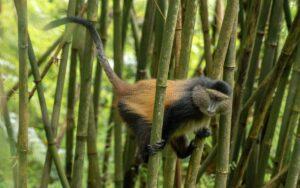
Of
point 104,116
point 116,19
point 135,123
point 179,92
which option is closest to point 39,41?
point 116,19

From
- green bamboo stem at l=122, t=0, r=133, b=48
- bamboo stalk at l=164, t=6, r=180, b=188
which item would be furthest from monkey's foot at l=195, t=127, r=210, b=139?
green bamboo stem at l=122, t=0, r=133, b=48

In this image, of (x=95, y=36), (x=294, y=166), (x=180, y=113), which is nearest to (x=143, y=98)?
(x=180, y=113)

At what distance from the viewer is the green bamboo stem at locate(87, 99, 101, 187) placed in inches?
123

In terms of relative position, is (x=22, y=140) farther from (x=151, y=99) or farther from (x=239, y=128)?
(x=239, y=128)

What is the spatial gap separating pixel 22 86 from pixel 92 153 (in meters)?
1.38

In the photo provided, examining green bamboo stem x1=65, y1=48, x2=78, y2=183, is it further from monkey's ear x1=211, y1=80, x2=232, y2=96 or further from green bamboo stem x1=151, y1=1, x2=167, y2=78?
monkey's ear x1=211, y1=80, x2=232, y2=96

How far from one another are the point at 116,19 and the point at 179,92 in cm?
69

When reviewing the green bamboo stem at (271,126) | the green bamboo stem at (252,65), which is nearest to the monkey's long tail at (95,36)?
the green bamboo stem at (252,65)

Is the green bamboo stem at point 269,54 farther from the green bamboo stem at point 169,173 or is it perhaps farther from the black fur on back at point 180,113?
the green bamboo stem at point 169,173

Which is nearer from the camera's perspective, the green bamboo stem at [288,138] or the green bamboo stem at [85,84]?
the green bamboo stem at [85,84]

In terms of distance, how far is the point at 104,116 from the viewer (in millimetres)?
6086

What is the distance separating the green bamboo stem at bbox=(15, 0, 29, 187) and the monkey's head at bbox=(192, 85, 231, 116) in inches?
38.6

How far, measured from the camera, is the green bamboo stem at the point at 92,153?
313 cm

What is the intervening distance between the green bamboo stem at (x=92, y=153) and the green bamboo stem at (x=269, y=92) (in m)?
0.89
